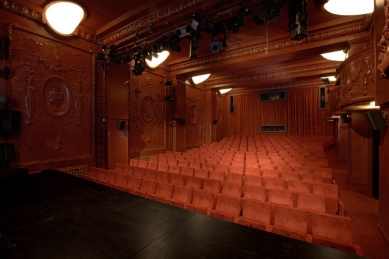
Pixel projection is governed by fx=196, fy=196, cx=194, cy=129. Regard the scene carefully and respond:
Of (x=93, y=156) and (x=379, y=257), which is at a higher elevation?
(x=93, y=156)

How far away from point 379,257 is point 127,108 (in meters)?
5.47

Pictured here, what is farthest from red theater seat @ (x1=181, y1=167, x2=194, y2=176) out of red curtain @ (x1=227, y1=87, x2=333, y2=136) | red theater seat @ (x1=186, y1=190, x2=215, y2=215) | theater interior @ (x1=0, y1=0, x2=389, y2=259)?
red curtain @ (x1=227, y1=87, x2=333, y2=136)

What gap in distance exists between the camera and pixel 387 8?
1.52 m

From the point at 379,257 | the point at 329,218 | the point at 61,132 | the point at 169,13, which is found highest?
the point at 169,13

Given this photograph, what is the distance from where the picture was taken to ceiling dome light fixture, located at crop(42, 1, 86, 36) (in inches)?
141

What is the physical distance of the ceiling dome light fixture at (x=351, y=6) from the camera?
10.5 ft

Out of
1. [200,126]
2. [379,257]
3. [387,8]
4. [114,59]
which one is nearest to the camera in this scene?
[387,8]

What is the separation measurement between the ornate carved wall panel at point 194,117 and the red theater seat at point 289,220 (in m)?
6.35

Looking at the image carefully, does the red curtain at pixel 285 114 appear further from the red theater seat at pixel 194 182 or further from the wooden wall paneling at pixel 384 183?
the red theater seat at pixel 194 182

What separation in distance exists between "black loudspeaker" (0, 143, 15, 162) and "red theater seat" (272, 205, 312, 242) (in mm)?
4271

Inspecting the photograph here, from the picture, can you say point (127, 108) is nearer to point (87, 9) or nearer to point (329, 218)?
point (87, 9)

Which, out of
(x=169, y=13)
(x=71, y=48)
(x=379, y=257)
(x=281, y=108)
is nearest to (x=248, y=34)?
(x=169, y=13)

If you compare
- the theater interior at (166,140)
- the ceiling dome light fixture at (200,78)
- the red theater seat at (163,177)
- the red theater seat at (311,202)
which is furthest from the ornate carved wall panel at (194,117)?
the red theater seat at (311,202)

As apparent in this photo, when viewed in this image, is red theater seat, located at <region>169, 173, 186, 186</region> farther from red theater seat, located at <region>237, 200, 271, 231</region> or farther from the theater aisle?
the theater aisle
